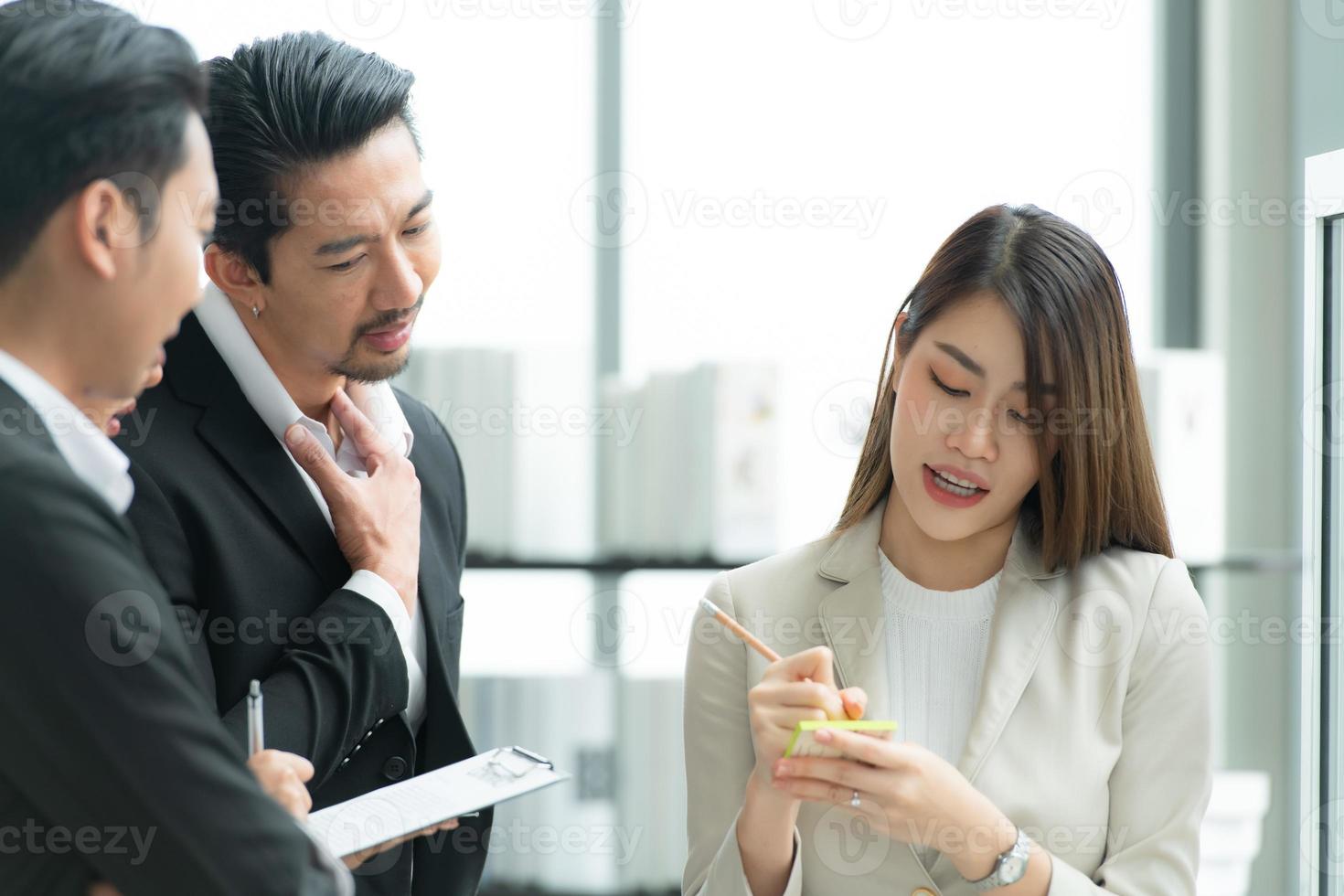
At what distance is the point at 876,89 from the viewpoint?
323cm

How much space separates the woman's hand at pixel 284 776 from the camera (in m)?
1.17

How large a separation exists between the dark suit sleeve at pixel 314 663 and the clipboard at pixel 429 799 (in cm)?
10

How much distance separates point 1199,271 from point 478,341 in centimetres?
207

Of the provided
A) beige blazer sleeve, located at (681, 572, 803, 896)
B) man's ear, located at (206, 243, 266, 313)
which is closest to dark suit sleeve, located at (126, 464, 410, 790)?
man's ear, located at (206, 243, 266, 313)

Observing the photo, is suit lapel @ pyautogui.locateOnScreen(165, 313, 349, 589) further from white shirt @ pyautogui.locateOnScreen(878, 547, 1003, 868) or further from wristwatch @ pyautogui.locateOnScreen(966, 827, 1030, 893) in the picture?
wristwatch @ pyautogui.locateOnScreen(966, 827, 1030, 893)

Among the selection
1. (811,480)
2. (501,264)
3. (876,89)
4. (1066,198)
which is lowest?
(811,480)

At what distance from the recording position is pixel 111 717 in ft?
2.75

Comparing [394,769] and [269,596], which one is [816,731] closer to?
[394,769]

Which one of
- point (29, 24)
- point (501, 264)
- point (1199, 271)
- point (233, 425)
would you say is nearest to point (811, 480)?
point (501, 264)

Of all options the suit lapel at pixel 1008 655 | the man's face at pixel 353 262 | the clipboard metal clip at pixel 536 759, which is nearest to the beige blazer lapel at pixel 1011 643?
the suit lapel at pixel 1008 655

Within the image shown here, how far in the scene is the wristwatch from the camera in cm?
135

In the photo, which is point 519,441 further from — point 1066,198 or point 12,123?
point 12,123

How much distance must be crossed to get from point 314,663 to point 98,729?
1.95 ft

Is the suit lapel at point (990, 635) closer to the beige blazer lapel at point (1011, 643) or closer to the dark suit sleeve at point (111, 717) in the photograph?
the beige blazer lapel at point (1011, 643)
